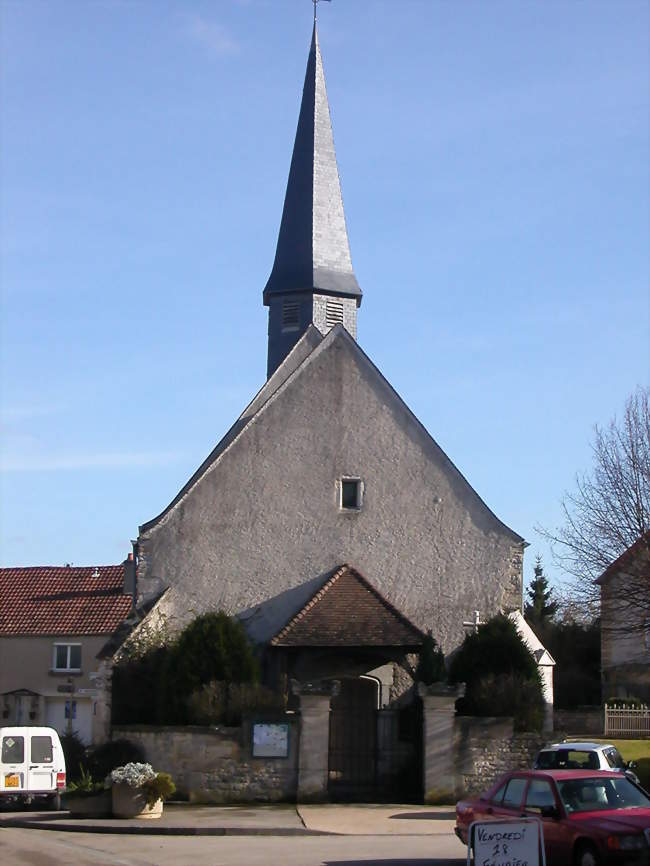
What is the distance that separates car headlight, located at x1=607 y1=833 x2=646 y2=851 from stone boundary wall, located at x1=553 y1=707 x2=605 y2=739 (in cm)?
3059

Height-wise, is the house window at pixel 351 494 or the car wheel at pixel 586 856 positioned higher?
the house window at pixel 351 494

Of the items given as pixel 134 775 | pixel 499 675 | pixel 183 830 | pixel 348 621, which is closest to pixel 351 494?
pixel 348 621

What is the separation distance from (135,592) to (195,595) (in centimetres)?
131

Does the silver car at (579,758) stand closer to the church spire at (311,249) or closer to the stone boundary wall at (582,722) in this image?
the church spire at (311,249)

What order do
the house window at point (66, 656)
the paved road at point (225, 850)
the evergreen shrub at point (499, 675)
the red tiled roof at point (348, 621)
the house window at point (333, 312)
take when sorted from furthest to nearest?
1. the house window at point (66, 656)
2. the house window at point (333, 312)
3. the red tiled roof at point (348, 621)
4. the evergreen shrub at point (499, 675)
5. the paved road at point (225, 850)

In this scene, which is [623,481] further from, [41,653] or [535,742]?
[41,653]

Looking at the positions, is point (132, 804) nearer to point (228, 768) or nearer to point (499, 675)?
point (228, 768)

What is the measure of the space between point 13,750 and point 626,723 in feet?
82.7

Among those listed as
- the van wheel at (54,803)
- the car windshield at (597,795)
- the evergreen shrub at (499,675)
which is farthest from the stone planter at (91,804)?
the car windshield at (597,795)

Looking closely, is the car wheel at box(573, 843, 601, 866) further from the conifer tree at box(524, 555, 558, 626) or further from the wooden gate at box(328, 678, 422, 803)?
the conifer tree at box(524, 555, 558, 626)

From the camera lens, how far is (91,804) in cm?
2138

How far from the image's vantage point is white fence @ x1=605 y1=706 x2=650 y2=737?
1663 inches

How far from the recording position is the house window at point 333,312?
36906mm

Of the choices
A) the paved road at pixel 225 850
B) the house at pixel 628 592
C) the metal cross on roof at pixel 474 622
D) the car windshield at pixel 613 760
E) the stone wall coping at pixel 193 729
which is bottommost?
the paved road at pixel 225 850
